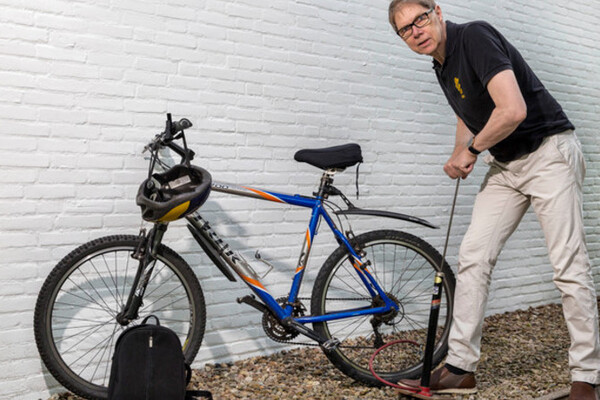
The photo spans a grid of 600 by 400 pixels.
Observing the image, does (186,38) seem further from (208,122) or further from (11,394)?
(11,394)

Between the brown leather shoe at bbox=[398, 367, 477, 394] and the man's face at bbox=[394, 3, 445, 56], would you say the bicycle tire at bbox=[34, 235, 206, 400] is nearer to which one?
the brown leather shoe at bbox=[398, 367, 477, 394]

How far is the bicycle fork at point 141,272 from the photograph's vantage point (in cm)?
260

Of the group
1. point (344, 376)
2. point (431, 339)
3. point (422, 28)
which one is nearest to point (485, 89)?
point (422, 28)

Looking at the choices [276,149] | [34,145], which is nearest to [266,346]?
[276,149]

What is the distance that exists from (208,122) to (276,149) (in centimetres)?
41

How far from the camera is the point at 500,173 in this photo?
277cm

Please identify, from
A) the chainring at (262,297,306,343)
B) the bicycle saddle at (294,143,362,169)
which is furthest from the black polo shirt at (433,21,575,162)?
the chainring at (262,297,306,343)

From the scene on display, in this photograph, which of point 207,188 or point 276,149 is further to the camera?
point 276,149

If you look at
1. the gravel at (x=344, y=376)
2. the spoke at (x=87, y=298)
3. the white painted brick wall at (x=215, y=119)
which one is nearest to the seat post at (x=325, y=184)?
the white painted brick wall at (x=215, y=119)

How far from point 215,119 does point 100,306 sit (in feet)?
3.43

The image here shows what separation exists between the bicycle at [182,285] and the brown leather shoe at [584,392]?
2.19ft

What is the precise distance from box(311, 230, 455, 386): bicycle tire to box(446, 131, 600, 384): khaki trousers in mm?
215

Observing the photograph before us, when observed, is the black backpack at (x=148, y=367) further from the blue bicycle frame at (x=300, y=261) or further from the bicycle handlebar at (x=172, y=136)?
the bicycle handlebar at (x=172, y=136)

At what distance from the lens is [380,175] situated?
3.71 metres
